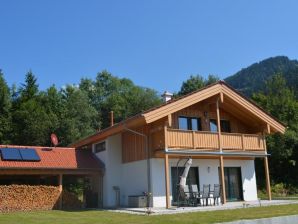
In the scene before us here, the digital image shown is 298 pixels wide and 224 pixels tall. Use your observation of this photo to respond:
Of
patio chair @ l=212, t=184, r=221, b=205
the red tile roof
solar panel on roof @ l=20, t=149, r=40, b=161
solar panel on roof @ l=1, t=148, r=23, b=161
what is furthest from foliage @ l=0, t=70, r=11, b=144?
patio chair @ l=212, t=184, r=221, b=205

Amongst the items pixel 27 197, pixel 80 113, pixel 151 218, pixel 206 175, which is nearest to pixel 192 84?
pixel 80 113

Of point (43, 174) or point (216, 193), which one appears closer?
point (216, 193)

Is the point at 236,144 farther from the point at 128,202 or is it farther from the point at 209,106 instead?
the point at 128,202

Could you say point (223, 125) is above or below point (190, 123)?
above

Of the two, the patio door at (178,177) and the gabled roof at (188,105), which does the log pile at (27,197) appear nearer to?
the gabled roof at (188,105)

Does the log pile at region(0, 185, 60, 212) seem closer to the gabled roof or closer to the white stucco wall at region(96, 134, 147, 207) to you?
the white stucco wall at region(96, 134, 147, 207)

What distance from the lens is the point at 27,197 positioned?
1953 cm

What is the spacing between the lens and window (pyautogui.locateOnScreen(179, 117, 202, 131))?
22.0 meters

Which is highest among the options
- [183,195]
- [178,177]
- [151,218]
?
[178,177]

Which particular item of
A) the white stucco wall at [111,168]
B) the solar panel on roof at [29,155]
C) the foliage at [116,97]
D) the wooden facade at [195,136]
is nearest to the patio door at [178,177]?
the wooden facade at [195,136]

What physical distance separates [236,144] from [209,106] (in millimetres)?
2654

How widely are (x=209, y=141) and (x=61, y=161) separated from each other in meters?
7.94

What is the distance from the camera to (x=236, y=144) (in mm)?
22047

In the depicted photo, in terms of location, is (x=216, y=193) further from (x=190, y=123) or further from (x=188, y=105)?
(x=188, y=105)
